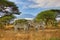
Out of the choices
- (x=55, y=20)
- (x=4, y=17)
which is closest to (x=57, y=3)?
(x=55, y=20)

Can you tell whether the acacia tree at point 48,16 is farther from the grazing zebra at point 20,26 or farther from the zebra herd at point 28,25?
the grazing zebra at point 20,26

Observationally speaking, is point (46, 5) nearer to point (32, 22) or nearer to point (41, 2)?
point (41, 2)

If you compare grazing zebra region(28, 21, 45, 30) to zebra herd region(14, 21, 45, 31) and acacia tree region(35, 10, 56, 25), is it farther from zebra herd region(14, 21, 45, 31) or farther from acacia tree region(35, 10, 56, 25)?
acacia tree region(35, 10, 56, 25)

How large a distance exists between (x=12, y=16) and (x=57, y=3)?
2.21 metres

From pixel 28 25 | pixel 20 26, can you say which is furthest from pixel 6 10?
pixel 28 25

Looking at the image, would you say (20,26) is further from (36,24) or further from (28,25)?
(36,24)

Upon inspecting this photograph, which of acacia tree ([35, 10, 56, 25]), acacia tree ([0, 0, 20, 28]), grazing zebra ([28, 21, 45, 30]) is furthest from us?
acacia tree ([0, 0, 20, 28])

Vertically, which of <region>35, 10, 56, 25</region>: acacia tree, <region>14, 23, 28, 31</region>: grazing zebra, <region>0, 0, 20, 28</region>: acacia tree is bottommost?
<region>14, 23, 28, 31</region>: grazing zebra

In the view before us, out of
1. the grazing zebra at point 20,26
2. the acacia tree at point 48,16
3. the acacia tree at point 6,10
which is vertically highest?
the acacia tree at point 6,10

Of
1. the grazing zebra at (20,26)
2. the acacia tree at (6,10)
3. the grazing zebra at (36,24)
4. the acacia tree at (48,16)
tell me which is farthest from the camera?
the acacia tree at (6,10)

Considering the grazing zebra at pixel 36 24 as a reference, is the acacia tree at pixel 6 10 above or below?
above

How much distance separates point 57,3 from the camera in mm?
8375

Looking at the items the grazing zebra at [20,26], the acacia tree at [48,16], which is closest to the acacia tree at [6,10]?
the acacia tree at [48,16]

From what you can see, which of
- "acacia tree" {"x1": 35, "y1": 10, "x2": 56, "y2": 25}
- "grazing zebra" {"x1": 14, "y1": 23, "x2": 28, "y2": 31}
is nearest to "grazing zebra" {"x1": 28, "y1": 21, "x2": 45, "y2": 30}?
"grazing zebra" {"x1": 14, "y1": 23, "x2": 28, "y2": 31}
